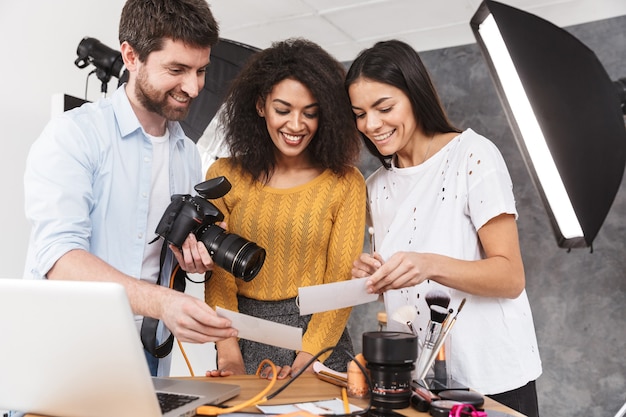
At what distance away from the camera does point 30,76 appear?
7.55ft

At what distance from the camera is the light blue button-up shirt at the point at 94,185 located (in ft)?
3.68

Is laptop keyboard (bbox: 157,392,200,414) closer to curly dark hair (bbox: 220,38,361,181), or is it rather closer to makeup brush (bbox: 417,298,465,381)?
makeup brush (bbox: 417,298,465,381)

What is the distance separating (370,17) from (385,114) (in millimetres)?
2010

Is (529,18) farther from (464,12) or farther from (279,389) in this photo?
(464,12)

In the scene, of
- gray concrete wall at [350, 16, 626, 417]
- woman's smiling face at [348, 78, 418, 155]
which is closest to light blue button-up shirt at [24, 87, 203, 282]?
woman's smiling face at [348, 78, 418, 155]

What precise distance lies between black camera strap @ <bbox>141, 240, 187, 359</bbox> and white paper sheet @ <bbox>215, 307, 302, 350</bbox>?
1.00 ft

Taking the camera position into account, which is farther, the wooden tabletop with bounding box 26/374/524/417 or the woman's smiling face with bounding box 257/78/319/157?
the woman's smiling face with bounding box 257/78/319/157

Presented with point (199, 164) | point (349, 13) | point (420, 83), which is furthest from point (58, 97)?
point (349, 13)

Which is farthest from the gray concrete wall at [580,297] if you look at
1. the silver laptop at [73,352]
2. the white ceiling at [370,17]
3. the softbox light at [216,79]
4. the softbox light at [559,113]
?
the silver laptop at [73,352]

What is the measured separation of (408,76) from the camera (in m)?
1.36

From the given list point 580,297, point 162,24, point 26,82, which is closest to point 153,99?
point 162,24

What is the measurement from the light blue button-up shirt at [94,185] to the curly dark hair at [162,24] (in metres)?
0.13

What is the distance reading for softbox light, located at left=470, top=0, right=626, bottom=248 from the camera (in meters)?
1.34

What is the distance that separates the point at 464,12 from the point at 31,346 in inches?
115
